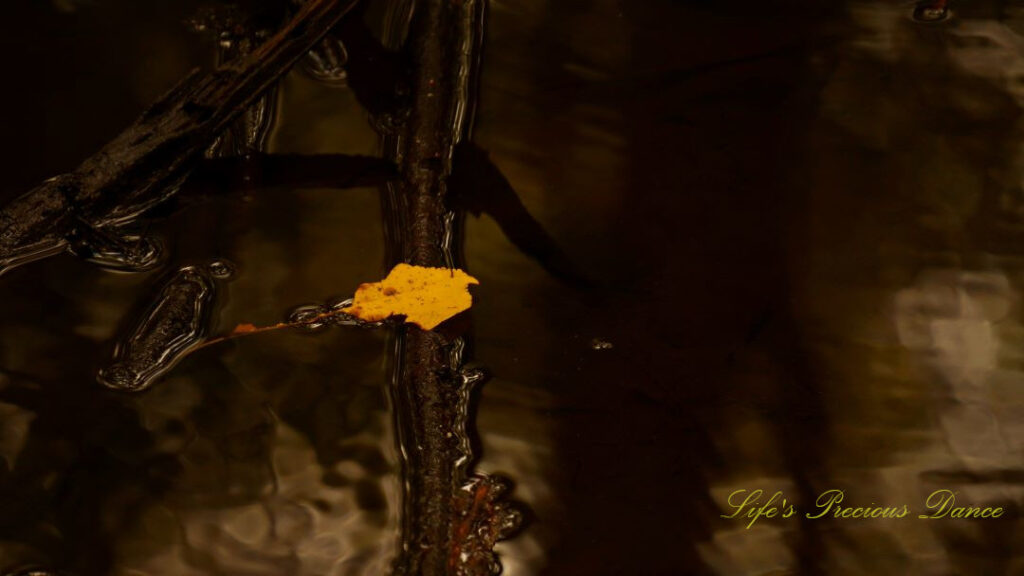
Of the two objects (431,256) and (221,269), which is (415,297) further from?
(221,269)

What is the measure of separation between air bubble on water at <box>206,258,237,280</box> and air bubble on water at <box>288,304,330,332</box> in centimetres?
15

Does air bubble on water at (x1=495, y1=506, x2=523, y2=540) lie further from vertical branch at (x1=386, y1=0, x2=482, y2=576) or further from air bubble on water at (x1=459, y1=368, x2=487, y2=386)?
air bubble on water at (x1=459, y1=368, x2=487, y2=386)

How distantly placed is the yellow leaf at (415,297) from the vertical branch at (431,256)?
1.2 inches

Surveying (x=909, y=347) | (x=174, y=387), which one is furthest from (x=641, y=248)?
(x=174, y=387)

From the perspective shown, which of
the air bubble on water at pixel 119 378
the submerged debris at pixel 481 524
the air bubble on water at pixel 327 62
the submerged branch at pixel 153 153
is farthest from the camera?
the air bubble on water at pixel 327 62

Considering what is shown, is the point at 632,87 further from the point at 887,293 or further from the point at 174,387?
the point at 174,387

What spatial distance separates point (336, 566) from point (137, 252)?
29.0 inches

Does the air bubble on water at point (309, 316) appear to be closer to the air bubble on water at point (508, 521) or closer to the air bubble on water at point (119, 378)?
the air bubble on water at point (119, 378)

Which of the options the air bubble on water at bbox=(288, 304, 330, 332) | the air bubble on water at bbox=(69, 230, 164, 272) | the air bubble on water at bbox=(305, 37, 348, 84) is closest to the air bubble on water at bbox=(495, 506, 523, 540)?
the air bubble on water at bbox=(288, 304, 330, 332)

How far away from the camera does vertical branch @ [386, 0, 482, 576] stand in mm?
1359

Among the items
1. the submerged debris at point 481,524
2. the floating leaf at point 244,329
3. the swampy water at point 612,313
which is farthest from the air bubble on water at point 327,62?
the submerged debris at point 481,524

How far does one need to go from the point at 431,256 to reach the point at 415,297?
0.09m

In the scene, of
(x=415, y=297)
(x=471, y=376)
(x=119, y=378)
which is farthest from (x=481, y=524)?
(x=119, y=378)

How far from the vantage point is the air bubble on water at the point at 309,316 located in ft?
5.28
